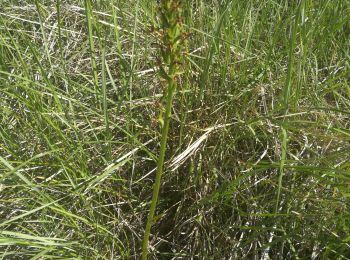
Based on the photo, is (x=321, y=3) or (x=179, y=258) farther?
(x=321, y=3)

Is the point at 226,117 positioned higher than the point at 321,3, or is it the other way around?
the point at 321,3

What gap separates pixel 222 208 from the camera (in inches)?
58.2

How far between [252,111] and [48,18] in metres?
0.84

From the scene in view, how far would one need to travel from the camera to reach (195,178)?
4.98ft

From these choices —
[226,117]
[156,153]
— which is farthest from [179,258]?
[226,117]

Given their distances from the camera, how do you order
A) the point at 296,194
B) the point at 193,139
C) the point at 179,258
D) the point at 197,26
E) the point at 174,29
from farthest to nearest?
1. the point at 197,26
2. the point at 193,139
3. the point at 179,258
4. the point at 296,194
5. the point at 174,29

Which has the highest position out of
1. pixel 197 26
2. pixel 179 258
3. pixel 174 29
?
pixel 174 29

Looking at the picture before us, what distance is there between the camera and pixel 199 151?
5.17 ft

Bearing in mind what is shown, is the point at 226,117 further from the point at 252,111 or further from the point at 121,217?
the point at 121,217

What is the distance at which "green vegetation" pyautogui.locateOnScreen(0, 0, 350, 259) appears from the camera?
1355 millimetres

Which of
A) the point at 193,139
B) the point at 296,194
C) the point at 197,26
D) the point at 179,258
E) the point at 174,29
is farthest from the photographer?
the point at 197,26

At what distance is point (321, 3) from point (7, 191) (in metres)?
1.16

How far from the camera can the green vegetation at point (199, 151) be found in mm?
1355

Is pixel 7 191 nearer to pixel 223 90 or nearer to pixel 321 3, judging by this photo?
pixel 223 90
